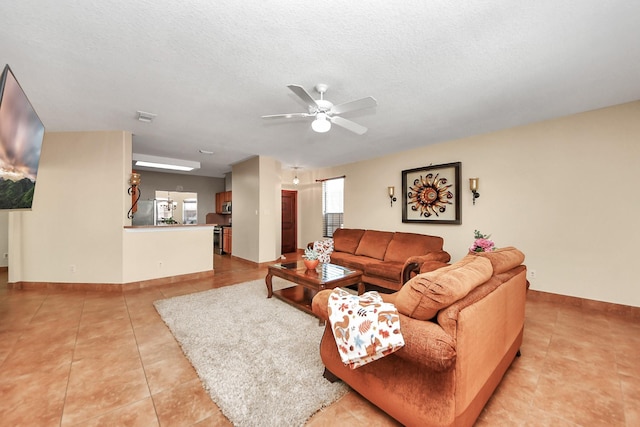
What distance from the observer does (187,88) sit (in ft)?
8.30

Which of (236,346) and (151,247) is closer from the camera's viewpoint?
(236,346)

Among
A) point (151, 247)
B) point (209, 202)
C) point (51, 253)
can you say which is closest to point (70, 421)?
point (151, 247)

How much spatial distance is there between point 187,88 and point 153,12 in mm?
993

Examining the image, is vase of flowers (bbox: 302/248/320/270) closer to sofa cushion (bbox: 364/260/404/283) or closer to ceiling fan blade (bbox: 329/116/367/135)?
sofa cushion (bbox: 364/260/404/283)

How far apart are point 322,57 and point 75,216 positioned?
14.6 ft

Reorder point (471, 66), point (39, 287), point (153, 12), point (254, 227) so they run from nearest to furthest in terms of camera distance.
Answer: point (153, 12), point (471, 66), point (39, 287), point (254, 227)

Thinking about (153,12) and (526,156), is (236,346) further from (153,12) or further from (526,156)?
(526,156)

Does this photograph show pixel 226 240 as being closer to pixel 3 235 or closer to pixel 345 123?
pixel 3 235

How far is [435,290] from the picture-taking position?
48.6 inches

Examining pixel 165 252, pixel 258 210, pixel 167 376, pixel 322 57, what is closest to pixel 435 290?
pixel 322 57

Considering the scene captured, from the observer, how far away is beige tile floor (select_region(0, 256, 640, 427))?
4.95 feet

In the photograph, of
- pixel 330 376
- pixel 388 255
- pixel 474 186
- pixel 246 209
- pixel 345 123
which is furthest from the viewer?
pixel 246 209

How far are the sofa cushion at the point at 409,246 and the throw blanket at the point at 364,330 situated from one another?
9.37ft

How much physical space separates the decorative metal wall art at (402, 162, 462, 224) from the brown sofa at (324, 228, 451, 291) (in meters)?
0.59
